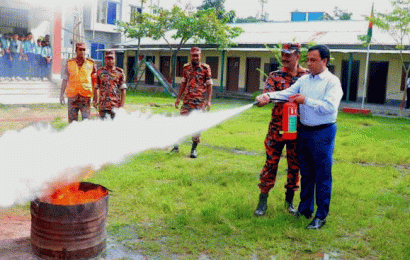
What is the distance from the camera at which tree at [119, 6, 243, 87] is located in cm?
2672

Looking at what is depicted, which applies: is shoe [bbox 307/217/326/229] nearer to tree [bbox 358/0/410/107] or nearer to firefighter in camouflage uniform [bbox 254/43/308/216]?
firefighter in camouflage uniform [bbox 254/43/308/216]

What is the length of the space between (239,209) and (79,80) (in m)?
4.14

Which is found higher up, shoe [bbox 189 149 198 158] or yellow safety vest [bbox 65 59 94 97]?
yellow safety vest [bbox 65 59 94 97]

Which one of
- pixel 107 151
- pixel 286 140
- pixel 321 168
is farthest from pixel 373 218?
pixel 107 151

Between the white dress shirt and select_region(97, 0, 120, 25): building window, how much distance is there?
33473 millimetres

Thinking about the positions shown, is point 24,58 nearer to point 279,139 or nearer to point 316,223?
point 279,139

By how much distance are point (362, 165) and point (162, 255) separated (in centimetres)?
561

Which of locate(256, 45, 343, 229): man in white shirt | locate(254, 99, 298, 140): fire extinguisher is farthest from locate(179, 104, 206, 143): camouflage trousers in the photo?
locate(254, 99, 298, 140): fire extinguisher

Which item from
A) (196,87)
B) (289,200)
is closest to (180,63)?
(196,87)

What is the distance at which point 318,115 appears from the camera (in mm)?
4703

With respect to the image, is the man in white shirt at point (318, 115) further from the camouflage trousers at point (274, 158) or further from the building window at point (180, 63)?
the building window at point (180, 63)

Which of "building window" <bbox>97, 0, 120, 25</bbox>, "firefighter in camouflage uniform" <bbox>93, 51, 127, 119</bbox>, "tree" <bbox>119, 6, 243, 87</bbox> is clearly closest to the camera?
"firefighter in camouflage uniform" <bbox>93, 51, 127, 119</bbox>

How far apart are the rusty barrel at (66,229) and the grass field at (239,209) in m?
0.51

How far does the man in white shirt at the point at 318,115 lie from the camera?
4629 millimetres
